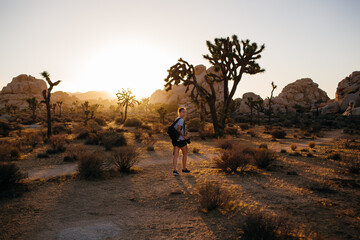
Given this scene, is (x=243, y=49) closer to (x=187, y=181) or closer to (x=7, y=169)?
(x=187, y=181)

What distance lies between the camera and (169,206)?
452 centimetres

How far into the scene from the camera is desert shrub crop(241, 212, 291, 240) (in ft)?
9.80

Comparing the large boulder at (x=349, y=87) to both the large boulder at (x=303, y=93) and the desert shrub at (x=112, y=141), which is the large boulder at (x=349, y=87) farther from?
the desert shrub at (x=112, y=141)

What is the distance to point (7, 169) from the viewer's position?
5.38 m

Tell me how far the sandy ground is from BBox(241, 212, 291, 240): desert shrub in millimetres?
332

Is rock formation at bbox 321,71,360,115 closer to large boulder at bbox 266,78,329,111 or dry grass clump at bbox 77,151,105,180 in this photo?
large boulder at bbox 266,78,329,111

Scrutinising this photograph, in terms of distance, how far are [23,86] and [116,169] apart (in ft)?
418

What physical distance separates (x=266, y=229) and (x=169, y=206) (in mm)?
2155

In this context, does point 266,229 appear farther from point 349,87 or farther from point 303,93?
point 303,93

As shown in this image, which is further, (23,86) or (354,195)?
(23,86)

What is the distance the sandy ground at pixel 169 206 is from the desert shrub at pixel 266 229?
1.09ft

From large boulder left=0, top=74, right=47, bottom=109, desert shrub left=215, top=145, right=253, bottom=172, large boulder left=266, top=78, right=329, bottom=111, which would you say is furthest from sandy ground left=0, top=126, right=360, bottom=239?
large boulder left=0, top=74, right=47, bottom=109

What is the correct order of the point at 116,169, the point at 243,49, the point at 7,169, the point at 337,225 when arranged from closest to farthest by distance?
the point at 337,225
the point at 7,169
the point at 116,169
the point at 243,49

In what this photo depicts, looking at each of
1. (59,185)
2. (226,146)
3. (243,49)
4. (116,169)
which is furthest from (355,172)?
(243,49)
